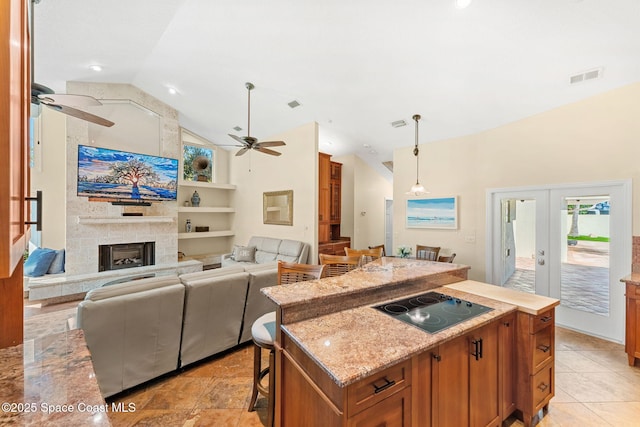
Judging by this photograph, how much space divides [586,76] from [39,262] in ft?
28.8

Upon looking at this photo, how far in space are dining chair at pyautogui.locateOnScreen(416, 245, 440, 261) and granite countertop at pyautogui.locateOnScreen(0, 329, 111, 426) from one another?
187 inches

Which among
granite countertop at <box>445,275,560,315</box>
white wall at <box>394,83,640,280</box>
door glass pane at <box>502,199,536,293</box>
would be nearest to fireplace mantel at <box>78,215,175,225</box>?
white wall at <box>394,83,640,280</box>

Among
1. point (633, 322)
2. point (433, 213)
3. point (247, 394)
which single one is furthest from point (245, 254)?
point (633, 322)

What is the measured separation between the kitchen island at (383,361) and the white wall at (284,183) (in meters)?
3.58

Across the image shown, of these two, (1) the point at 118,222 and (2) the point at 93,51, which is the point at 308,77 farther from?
(1) the point at 118,222

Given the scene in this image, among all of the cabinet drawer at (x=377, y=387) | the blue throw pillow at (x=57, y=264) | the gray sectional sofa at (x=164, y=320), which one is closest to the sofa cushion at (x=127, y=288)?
the gray sectional sofa at (x=164, y=320)

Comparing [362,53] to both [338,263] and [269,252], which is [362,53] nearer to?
[338,263]

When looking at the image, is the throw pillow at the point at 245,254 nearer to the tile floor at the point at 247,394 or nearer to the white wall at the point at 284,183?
the white wall at the point at 284,183

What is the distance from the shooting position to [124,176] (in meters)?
5.44

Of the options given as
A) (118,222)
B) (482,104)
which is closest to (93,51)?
(118,222)

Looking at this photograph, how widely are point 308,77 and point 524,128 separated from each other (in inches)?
130

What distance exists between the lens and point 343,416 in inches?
42.8

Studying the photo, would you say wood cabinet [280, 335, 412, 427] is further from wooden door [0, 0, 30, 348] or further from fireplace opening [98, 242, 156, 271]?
fireplace opening [98, 242, 156, 271]

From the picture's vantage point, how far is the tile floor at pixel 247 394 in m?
2.04
